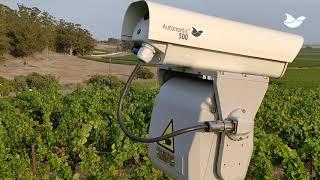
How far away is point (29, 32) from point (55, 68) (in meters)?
5.70

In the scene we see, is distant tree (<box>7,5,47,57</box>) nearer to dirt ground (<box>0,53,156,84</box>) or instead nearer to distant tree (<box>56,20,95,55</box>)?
dirt ground (<box>0,53,156,84</box>)

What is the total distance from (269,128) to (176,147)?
365 inches

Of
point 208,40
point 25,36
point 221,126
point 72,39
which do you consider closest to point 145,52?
point 208,40

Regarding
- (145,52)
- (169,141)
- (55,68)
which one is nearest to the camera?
(145,52)

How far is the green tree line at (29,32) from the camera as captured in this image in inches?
2102

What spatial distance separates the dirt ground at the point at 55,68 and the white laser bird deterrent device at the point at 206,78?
4073 cm

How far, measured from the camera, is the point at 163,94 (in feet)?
8.91

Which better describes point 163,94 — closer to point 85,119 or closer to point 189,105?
point 189,105

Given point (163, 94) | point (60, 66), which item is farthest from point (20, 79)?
point (163, 94)

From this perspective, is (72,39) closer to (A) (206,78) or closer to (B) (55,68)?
(B) (55,68)

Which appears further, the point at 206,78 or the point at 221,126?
the point at 206,78

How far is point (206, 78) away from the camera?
2465 millimetres

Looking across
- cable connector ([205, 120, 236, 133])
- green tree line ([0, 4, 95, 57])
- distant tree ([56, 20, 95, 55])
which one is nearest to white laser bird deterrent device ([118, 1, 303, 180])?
cable connector ([205, 120, 236, 133])

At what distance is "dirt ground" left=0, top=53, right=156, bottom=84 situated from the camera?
46.4 metres
